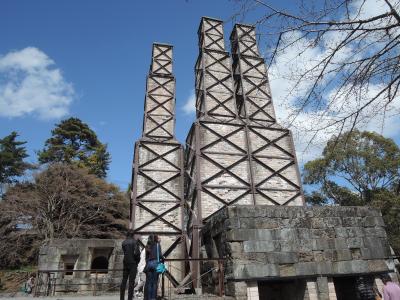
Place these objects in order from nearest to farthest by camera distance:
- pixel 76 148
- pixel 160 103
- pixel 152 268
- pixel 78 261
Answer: pixel 152 268 < pixel 78 261 < pixel 160 103 < pixel 76 148

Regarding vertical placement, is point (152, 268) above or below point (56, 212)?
below

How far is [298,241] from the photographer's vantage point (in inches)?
275

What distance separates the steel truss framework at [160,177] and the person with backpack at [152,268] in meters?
5.89

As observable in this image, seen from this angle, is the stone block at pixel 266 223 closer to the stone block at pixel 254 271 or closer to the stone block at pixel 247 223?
the stone block at pixel 247 223

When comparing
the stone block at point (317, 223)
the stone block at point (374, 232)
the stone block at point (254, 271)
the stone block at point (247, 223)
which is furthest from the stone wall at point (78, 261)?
the stone block at point (374, 232)

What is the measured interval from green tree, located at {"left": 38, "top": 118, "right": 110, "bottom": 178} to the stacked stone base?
21.6 meters

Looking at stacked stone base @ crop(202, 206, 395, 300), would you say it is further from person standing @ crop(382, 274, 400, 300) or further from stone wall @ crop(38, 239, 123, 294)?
stone wall @ crop(38, 239, 123, 294)

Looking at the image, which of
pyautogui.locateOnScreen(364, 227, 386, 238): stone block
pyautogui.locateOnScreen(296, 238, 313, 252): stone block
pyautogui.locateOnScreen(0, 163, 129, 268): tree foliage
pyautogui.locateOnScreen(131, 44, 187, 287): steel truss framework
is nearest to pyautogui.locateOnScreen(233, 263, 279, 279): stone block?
pyautogui.locateOnScreen(296, 238, 313, 252): stone block

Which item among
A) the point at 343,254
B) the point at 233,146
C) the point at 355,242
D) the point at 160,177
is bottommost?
the point at 343,254

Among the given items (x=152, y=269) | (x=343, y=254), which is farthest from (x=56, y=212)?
(x=343, y=254)

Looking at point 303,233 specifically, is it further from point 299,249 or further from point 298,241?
point 299,249

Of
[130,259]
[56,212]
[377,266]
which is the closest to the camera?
[130,259]

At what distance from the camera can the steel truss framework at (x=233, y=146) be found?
1270 centimetres

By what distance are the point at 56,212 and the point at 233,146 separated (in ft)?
43.1
